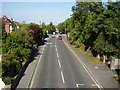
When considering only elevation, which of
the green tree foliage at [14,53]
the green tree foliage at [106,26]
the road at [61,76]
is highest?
the green tree foliage at [106,26]

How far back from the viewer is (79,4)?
3625cm

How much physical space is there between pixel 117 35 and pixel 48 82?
38.0ft

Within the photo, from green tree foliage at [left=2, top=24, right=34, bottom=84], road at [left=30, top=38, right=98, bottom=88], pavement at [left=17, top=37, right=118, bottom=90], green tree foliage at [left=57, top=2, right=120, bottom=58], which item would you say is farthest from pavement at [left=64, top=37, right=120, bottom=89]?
green tree foliage at [left=2, top=24, right=34, bottom=84]

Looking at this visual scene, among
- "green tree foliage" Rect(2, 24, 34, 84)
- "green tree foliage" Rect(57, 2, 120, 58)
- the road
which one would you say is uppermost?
"green tree foliage" Rect(57, 2, 120, 58)

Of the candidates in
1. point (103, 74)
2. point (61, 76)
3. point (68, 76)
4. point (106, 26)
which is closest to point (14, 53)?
point (61, 76)

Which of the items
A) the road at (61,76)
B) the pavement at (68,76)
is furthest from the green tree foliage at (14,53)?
the road at (61,76)

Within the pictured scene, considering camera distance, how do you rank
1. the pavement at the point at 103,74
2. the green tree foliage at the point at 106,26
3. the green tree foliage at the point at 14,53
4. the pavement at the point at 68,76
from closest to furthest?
the pavement at the point at 68,76 → the pavement at the point at 103,74 → the green tree foliage at the point at 14,53 → the green tree foliage at the point at 106,26

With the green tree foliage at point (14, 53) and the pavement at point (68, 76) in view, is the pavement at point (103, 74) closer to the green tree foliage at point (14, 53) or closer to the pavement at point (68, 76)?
the pavement at point (68, 76)

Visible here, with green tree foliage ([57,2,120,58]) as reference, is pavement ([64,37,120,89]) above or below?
below

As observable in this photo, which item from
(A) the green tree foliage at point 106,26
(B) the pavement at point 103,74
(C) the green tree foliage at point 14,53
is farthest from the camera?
(A) the green tree foliage at point 106,26

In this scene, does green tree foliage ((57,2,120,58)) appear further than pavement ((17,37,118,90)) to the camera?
Yes

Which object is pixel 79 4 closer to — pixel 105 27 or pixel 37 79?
pixel 105 27

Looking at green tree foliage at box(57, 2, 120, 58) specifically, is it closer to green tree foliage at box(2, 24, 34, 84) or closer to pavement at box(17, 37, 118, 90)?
pavement at box(17, 37, 118, 90)

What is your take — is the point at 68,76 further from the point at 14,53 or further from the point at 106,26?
the point at 106,26
